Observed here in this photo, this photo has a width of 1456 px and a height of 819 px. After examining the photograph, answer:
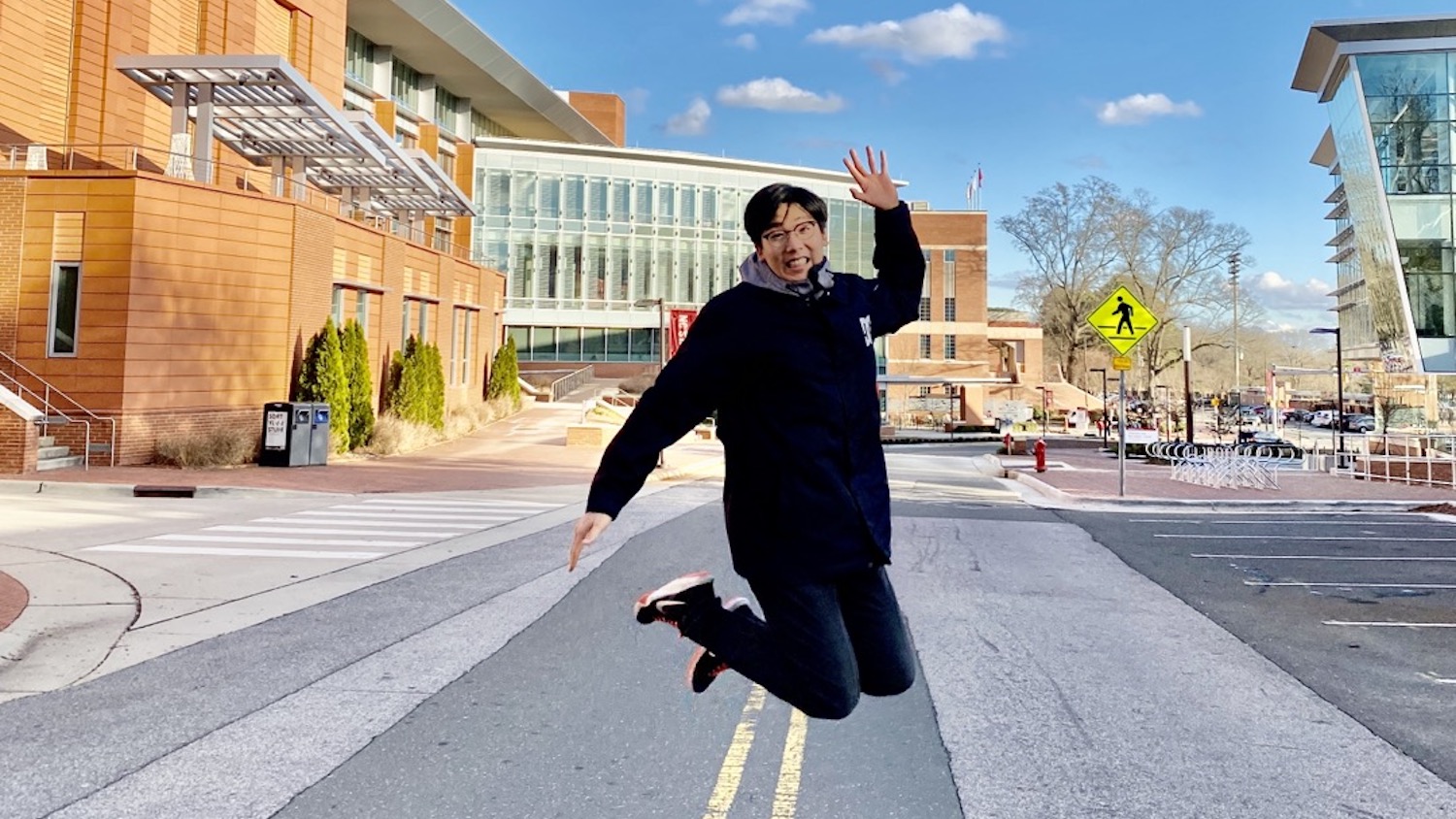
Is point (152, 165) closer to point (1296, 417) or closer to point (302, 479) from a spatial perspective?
point (302, 479)

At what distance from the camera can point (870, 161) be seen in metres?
3.12

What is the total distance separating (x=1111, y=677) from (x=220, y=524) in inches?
444

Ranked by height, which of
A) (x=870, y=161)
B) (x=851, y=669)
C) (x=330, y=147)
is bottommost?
(x=851, y=669)

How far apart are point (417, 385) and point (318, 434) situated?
7.55 metres

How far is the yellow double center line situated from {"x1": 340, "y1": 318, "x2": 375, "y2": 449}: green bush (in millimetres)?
21548

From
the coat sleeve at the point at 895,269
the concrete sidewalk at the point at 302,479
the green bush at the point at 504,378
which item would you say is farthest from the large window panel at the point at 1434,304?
the coat sleeve at the point at 895,269

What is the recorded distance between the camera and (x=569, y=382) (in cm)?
5022

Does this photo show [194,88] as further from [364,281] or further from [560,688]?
[560,688]

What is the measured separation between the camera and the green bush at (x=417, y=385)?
28.2 meters

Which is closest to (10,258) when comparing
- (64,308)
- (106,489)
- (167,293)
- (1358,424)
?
(64,308)

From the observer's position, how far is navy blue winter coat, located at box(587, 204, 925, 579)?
2.72 m

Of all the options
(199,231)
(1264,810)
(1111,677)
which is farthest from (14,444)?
(1264,810)

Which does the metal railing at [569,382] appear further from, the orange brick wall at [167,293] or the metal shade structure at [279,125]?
the orange brick wall at [167,293]

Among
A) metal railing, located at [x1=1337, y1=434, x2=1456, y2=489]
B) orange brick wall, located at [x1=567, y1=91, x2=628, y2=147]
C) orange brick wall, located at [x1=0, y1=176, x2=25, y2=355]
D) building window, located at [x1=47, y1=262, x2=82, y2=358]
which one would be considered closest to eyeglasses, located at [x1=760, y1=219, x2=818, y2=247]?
building window, located at [x1=47, y1=262, x2=82, y2=358]
